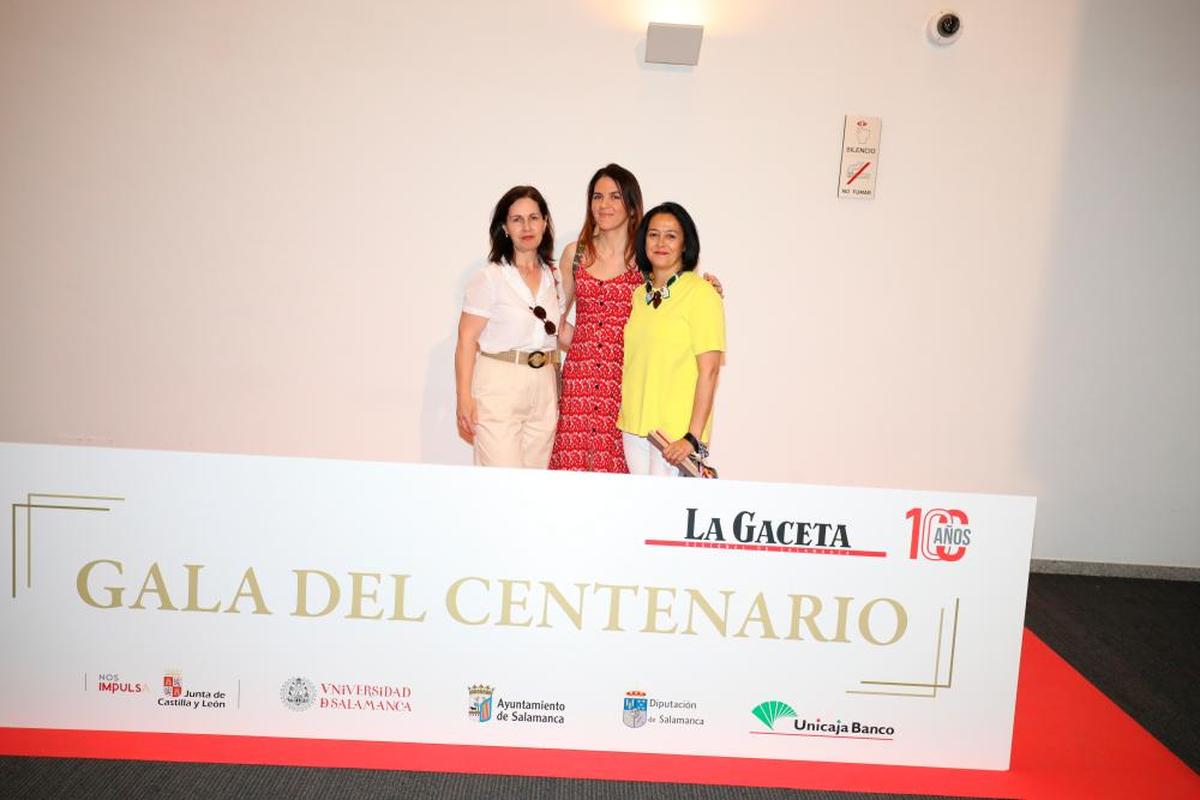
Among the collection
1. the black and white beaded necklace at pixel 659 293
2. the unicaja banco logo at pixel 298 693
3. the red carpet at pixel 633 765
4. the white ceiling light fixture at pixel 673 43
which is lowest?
the red carpet at pixel 633 765

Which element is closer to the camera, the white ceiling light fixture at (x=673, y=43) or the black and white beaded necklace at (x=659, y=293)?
the black and white beaded necklace at (x=659, y=293)

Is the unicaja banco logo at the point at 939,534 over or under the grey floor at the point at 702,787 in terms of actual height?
over

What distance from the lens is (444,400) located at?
3.82 m

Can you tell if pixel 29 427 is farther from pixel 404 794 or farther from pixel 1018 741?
pixel 1018 741

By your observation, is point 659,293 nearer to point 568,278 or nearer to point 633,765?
point 568,278

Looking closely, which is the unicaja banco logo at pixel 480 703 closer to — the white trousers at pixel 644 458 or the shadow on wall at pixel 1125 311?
the white trousers at pixel 644 458

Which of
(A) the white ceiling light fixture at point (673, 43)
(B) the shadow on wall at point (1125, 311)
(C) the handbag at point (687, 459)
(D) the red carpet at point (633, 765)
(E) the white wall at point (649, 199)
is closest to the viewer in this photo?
(D) the red carpet at point (633, 765)

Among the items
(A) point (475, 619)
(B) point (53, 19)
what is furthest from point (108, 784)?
(B) point (53, 19)

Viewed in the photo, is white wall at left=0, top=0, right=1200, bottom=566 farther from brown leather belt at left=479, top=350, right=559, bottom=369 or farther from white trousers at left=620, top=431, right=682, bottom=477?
white trousers at left=620, top=431, right=682, bottom=477

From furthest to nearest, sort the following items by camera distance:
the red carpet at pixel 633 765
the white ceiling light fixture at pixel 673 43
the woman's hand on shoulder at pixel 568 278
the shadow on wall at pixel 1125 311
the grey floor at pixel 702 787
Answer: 1. the shadow on wall at pixel 1125 311
2. the white ceiling light fixture at pixel 673 43
3. the woman's hand on shoulder at pixel 568 278
4. the red carpet at pixel 633 765
5. the grey floor at pixel 702 787

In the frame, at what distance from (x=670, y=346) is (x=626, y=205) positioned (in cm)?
55

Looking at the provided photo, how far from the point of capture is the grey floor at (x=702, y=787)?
1.77 m

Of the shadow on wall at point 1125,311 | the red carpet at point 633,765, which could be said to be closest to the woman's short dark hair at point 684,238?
the red carpet at point 633,765

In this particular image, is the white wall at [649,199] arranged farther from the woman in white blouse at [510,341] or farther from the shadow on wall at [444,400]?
the woman in white blouse at [510,341]
